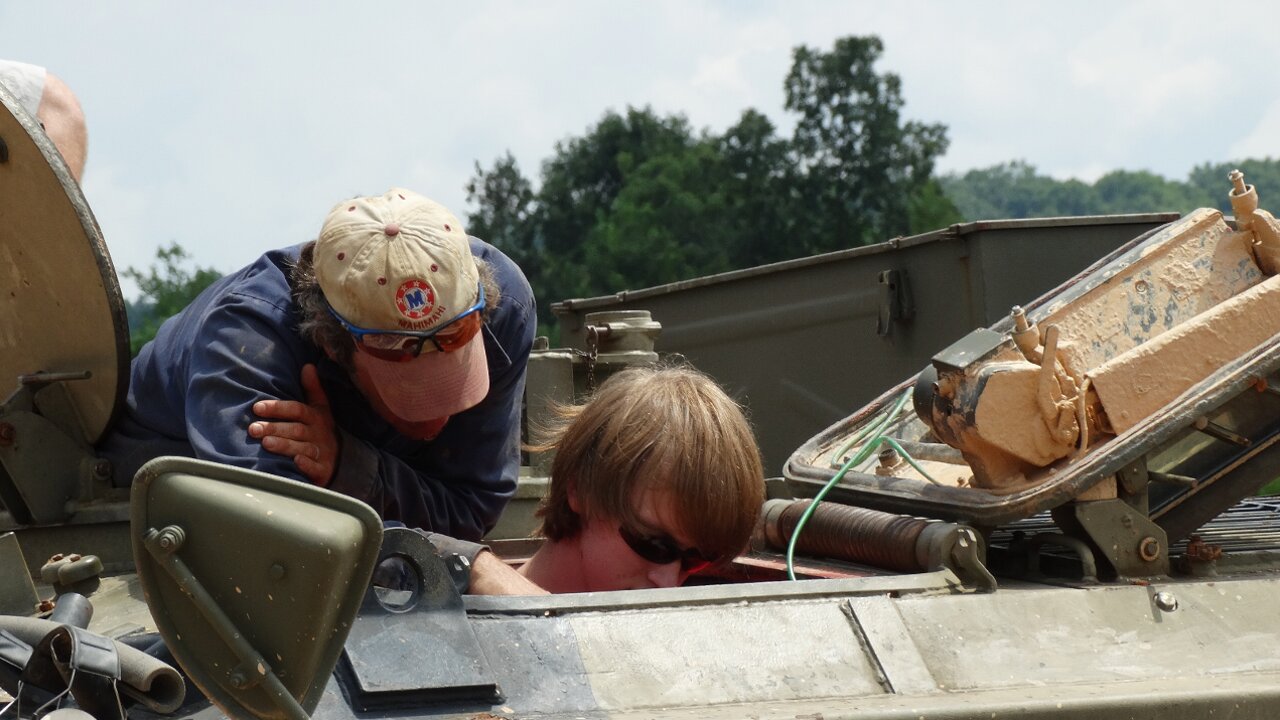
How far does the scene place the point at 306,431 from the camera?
9.02ft

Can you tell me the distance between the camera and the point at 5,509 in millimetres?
3299

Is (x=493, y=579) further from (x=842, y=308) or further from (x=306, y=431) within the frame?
(x=842, y=308)

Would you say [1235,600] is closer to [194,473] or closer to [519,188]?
[194,473]

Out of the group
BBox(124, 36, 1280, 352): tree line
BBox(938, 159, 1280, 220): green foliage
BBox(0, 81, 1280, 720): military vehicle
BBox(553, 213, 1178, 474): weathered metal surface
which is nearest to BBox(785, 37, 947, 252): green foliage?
BBox(124, 36, 1280, 352): tree line

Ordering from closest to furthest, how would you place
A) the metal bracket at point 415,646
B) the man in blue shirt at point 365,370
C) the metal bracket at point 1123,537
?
the metal bracket at point 415,646
the metal bracket at point 1123,537
the man in blue shirt at point 365,370

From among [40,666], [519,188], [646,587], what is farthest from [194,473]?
[519,188]

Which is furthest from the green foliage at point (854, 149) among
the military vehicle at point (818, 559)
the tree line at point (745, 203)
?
the military vehicle at point (818, 559)

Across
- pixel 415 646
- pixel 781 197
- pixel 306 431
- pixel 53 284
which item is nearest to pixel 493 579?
pixel 415 646

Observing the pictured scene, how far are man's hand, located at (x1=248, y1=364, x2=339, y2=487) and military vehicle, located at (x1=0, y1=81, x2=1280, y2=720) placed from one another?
15.2 inches

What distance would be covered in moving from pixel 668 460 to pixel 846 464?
71 cm

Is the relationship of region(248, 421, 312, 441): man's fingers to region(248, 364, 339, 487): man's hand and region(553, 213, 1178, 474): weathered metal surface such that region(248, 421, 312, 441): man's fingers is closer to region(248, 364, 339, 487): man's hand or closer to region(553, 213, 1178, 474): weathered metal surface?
region(248, 364, 339, 487): man's hand

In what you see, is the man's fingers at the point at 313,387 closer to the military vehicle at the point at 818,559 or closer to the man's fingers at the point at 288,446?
the man's fingers at the point at 288,446

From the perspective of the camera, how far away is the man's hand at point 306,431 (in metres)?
2.66

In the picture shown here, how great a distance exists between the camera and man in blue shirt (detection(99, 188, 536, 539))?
2602mm
